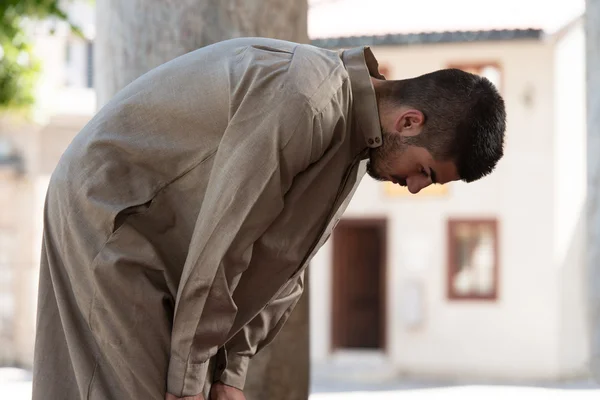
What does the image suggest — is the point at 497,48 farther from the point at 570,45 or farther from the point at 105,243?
the point at 105,243

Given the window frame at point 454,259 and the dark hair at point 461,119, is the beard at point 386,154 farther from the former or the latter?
the window frame at point 454,259

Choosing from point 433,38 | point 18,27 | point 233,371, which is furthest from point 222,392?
point 433,38

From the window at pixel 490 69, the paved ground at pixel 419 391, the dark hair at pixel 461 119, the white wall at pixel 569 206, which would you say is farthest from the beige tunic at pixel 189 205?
the white wall at pixel 569 206

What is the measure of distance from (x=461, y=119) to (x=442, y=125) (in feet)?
0.14

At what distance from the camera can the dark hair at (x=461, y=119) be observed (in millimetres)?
2604

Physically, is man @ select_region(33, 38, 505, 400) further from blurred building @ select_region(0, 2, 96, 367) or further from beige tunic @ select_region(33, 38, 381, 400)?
blurred building @ select_region(0, 2, 96, 367)

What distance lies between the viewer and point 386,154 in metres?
2.70

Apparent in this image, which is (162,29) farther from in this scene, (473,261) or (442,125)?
(473,261)

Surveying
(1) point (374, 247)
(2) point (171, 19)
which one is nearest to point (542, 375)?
(1) point (374, 247)

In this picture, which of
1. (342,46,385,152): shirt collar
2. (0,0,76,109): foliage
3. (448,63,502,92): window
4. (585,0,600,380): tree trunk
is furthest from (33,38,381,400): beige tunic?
(448,63,502,92): window

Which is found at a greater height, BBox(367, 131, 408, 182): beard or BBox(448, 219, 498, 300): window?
BBox(367, 131, 408, 182): beard

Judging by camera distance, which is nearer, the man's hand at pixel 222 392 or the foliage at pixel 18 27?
the man's hand at pixel 222 392

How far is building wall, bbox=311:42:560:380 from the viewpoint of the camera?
2022cm

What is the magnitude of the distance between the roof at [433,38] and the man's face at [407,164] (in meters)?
17.1
